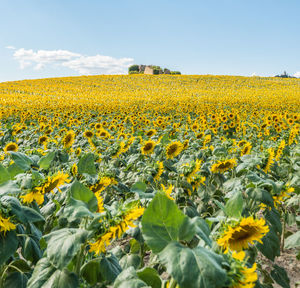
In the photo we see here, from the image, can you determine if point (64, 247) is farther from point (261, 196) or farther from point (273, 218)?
point (273, 218)

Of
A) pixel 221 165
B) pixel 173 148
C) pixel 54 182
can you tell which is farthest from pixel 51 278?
pixel 173 148

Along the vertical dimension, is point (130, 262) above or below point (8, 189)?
below

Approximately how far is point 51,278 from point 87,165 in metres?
0.79

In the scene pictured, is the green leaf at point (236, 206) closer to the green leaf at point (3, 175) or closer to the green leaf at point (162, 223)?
the green leaf at point (162, 223)

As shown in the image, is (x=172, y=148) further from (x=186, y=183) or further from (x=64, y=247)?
(x=64, y=247)

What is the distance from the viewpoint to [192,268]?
2.10 feet

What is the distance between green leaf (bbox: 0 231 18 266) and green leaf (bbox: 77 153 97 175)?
636 millimetres

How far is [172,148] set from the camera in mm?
3432

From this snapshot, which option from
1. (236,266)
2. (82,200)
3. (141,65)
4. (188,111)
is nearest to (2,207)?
(82,200)

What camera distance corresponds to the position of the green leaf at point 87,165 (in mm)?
1695

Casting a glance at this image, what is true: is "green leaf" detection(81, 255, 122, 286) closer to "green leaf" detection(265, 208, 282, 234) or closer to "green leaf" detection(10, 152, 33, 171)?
"green leaf" detection(10, 152, 33, 171)

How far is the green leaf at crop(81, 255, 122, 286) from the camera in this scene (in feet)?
3.60

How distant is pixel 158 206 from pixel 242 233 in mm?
494

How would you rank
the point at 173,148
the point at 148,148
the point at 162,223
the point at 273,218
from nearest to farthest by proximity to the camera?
the point at 162,223
the point at 273,218
the point at 173,148
the point at 148,148
